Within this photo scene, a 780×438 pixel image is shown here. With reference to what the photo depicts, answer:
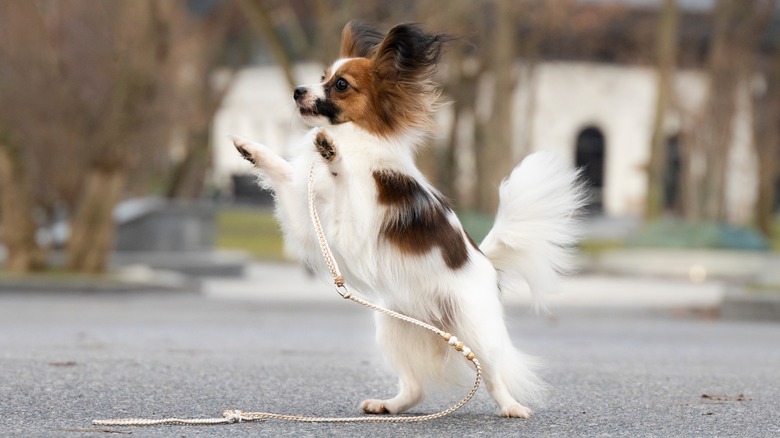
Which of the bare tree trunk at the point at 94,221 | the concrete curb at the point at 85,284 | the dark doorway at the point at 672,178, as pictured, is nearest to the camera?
the concrete curb at the point at 85,284

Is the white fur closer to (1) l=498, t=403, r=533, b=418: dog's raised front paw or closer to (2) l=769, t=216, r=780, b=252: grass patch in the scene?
(1) l=498, t=403, r=533, b=418: dog's raised front paw

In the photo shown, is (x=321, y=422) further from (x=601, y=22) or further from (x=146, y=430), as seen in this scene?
(x=601, y=22)

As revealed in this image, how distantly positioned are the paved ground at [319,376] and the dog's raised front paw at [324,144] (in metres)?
1.22

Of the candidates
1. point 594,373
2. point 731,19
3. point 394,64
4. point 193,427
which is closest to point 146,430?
point 193,427

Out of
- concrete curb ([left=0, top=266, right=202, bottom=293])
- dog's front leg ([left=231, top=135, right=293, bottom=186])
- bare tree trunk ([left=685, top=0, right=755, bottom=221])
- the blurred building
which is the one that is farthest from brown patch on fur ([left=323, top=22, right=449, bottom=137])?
the blurred building

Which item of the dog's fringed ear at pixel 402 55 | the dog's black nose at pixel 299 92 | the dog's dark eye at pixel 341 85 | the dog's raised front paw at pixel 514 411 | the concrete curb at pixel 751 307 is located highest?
the dog's fringed ear at pixel 402 55

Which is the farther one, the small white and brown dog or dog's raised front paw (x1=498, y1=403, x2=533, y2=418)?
dog's raised front paw (x1=498, y1=403, x2=533, y2=418)

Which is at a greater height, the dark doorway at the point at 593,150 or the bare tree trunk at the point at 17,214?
the dark doorway at the point at 593,150

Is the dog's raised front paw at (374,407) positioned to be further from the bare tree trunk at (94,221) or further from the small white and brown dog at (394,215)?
the bare tree trunk at (94,221)

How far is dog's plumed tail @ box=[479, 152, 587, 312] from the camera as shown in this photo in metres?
6.86

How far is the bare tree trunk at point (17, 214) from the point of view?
20.6m

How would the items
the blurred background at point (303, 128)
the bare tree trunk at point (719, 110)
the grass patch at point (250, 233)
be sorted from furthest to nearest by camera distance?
the bare tree trunk at point (719, 110), the grass patch at point (250, 233), the blurred background at point (303, 128)

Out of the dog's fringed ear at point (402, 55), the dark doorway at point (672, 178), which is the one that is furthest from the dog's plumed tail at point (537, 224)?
the dark doorway at point (672, 178)

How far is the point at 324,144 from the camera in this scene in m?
5.97
